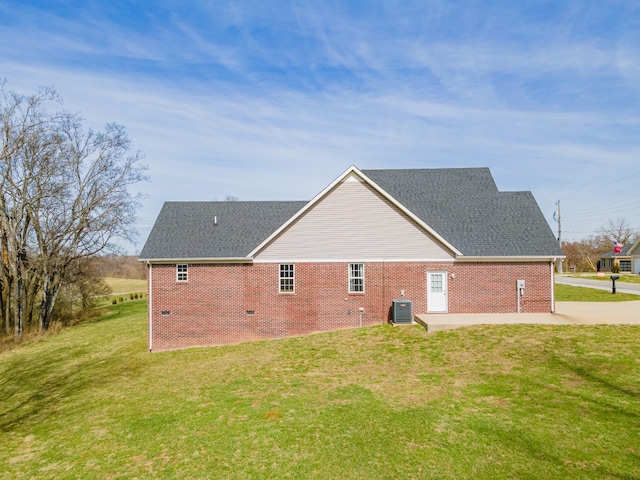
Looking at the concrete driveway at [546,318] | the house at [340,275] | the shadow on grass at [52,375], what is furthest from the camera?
the house at [340,275]

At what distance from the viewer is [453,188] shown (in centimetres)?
2412

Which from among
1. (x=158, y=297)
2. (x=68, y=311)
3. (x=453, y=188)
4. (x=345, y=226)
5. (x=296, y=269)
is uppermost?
(x=453, y=188)

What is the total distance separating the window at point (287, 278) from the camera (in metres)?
20.4

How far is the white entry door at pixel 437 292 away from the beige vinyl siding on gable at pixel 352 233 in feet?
3.23

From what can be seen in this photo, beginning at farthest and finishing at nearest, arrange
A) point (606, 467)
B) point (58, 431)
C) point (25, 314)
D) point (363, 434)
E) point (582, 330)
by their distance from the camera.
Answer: point (25, 314) < point (582, 330) < point (58, 431) < point (363, 434) < point (606, 467)

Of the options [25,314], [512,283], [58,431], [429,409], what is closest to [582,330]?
[512,283]

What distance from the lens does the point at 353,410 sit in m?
10.8

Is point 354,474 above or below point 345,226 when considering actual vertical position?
below

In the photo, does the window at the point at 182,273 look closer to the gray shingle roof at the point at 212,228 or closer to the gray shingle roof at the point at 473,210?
the gray shingle roof at the point at 212,228

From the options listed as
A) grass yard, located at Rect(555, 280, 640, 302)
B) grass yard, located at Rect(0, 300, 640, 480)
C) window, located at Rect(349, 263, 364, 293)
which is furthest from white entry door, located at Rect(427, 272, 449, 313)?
grass yard, located at Rect(555, 280, 640, 302)

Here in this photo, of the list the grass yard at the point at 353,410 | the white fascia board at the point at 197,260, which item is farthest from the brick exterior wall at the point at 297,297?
the grass yard at the point at 353,410

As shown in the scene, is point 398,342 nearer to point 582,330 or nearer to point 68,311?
point 582,330

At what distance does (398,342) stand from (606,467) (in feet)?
31.2

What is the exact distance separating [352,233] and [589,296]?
18.3 meters
